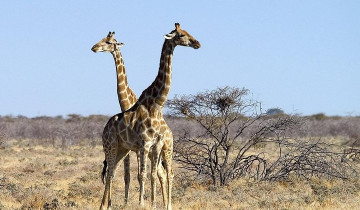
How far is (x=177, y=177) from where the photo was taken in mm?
20047

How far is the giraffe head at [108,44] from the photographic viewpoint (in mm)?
13753

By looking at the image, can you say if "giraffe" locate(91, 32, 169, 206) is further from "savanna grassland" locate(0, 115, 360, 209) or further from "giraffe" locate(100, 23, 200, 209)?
"savanna grassland" locate(0, 115, 360, 209)

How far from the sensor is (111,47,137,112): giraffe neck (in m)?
14.3

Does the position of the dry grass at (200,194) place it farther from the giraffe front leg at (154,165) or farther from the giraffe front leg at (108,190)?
the giraffe front leg at (154,165)

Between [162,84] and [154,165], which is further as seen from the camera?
[162,84]

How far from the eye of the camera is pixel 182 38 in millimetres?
12078

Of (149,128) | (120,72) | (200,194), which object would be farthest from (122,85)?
(200,194)

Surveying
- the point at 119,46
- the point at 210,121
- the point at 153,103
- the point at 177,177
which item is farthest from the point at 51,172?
the point at 153,103

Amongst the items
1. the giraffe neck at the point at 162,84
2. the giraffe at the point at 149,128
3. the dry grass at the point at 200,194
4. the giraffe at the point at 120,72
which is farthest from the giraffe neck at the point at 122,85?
the dry grass at the point at 200,194

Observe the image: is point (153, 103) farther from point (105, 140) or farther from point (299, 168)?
point (299, 168)

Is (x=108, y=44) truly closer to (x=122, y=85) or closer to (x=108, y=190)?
(x=122, y=85)

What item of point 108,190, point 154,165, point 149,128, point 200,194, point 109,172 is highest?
point 149,128

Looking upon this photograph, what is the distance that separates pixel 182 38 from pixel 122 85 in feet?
8.78

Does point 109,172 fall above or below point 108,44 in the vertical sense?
below
